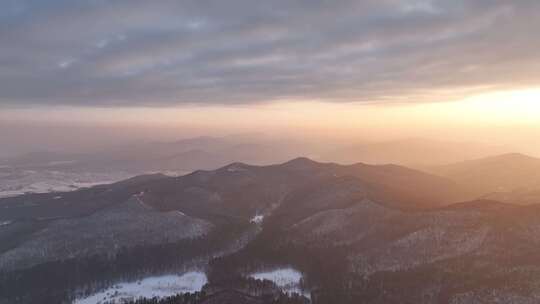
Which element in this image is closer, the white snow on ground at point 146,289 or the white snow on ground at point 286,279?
the white snow on ground at point 286,279

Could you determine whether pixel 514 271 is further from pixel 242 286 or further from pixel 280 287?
pixel 242 286

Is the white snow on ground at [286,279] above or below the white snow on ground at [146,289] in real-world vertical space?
above

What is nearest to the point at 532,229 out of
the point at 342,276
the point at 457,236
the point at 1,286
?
the point at 457,236

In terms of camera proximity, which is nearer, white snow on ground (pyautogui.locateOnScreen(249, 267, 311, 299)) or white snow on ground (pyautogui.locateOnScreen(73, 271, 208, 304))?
white snow on ground (pyautogui.locateOnScreen(249, 267, 311, 299))

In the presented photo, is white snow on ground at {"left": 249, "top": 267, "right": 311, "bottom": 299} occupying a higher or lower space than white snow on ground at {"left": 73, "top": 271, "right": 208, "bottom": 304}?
higher
